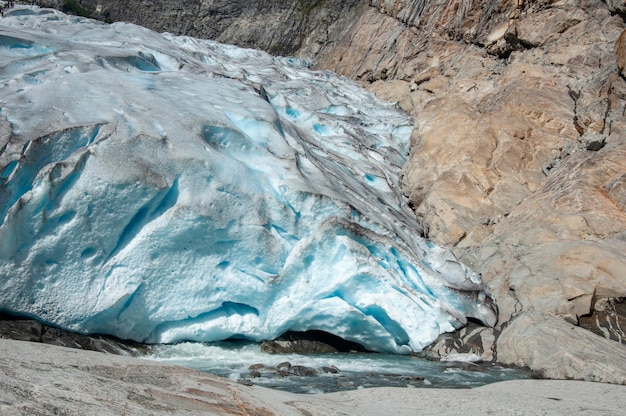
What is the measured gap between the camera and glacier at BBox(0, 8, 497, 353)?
315 inches

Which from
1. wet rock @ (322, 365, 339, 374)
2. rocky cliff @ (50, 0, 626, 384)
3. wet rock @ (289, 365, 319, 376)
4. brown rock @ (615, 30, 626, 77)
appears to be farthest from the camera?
brown rock @ (615, 30, 626, 77)

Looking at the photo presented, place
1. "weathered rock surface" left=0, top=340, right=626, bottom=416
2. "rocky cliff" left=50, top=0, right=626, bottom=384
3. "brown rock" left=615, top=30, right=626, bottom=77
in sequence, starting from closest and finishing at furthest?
1. "weathered rock surface" left=0, top=340, right=626, bottom=416
2. "rocky cliff" left=50, top=0, right=626, bottom=384
3. "brown rock" left=615, top=30, right=626, bottom=77

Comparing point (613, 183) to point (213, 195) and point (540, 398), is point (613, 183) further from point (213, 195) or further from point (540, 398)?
point (213, 195)

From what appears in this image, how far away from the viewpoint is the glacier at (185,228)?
7992mm

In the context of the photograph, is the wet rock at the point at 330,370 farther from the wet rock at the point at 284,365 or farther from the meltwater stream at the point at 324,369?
the wet rock at the point at 284,365

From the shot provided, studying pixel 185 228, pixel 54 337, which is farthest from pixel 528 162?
pixel 54 337

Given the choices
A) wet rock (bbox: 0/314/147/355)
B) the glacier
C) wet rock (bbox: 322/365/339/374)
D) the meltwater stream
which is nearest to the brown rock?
the glacier

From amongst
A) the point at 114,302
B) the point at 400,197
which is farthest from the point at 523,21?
the point at 114,302

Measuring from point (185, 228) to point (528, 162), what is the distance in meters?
8.97

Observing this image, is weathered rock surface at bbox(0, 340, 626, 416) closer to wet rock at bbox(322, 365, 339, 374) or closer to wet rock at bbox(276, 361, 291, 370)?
wet rock at bbox(322, 365, 339, 374)

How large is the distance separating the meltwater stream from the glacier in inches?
12.4

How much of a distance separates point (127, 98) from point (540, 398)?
303 inches

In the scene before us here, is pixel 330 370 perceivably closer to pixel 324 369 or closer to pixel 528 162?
pixel 324 369

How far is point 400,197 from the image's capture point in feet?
47.0
